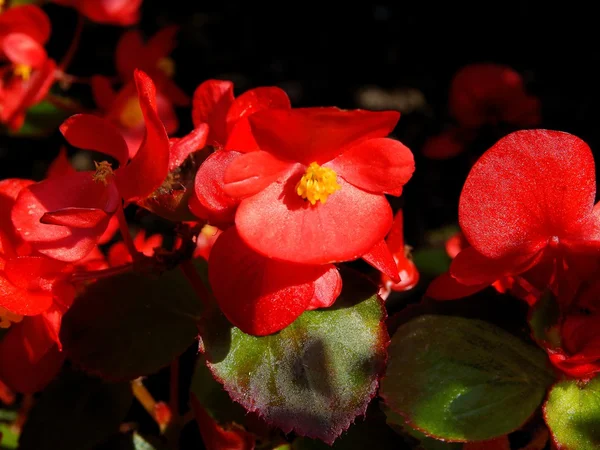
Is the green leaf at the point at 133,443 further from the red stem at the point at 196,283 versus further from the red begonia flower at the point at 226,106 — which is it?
the red begonia flower at the point at 226,106

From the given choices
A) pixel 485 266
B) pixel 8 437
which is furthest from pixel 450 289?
pixel 8 437

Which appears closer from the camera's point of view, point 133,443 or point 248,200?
point 248,200

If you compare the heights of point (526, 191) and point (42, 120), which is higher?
point (526, 191)

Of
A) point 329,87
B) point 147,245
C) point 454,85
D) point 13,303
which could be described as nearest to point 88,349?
point 13,303

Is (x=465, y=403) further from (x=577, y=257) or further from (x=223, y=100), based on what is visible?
(x=223, y=100)

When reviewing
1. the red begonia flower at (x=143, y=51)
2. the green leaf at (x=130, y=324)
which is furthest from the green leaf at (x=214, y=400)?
the red begonia flower at (x=143, y=51)

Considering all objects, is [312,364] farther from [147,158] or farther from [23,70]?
[23,70]
